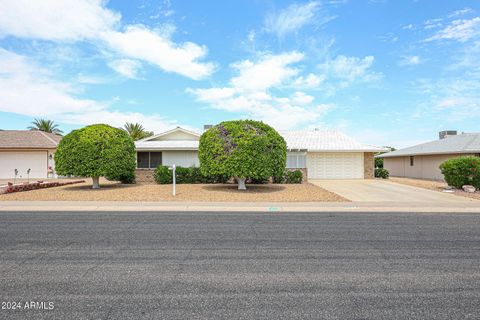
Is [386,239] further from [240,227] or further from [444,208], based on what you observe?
[444,208]

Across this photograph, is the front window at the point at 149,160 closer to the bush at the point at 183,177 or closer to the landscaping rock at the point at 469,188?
the bush at the point at 183,177

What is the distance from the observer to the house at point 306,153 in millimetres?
23781

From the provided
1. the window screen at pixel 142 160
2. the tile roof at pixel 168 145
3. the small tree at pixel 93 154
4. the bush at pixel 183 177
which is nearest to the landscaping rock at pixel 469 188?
the bush at pixel 183 177

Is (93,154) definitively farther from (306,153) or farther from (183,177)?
(306,153)

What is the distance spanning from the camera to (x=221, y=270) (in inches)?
200

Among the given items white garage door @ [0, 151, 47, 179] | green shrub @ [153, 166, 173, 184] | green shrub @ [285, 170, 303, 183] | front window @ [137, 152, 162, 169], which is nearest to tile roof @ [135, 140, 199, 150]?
front window @ [137, 152, 162, 169]

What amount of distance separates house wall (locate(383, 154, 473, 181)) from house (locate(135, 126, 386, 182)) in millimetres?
5552

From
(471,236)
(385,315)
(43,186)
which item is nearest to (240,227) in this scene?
(385,315)

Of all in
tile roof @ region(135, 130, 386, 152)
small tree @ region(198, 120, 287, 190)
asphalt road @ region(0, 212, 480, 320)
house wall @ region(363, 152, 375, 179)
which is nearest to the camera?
asphalt road @ region(0, 212, 480, 320)

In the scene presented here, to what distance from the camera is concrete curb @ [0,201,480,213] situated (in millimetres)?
11977

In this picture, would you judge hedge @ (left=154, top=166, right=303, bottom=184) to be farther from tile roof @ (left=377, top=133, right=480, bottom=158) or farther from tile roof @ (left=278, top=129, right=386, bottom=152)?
tile roof @ (left=377, top=133, right=480, bottom=158)

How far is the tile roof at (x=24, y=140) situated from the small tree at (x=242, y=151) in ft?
62.9

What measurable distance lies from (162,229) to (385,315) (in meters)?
5.98

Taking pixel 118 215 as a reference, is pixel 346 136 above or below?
above
